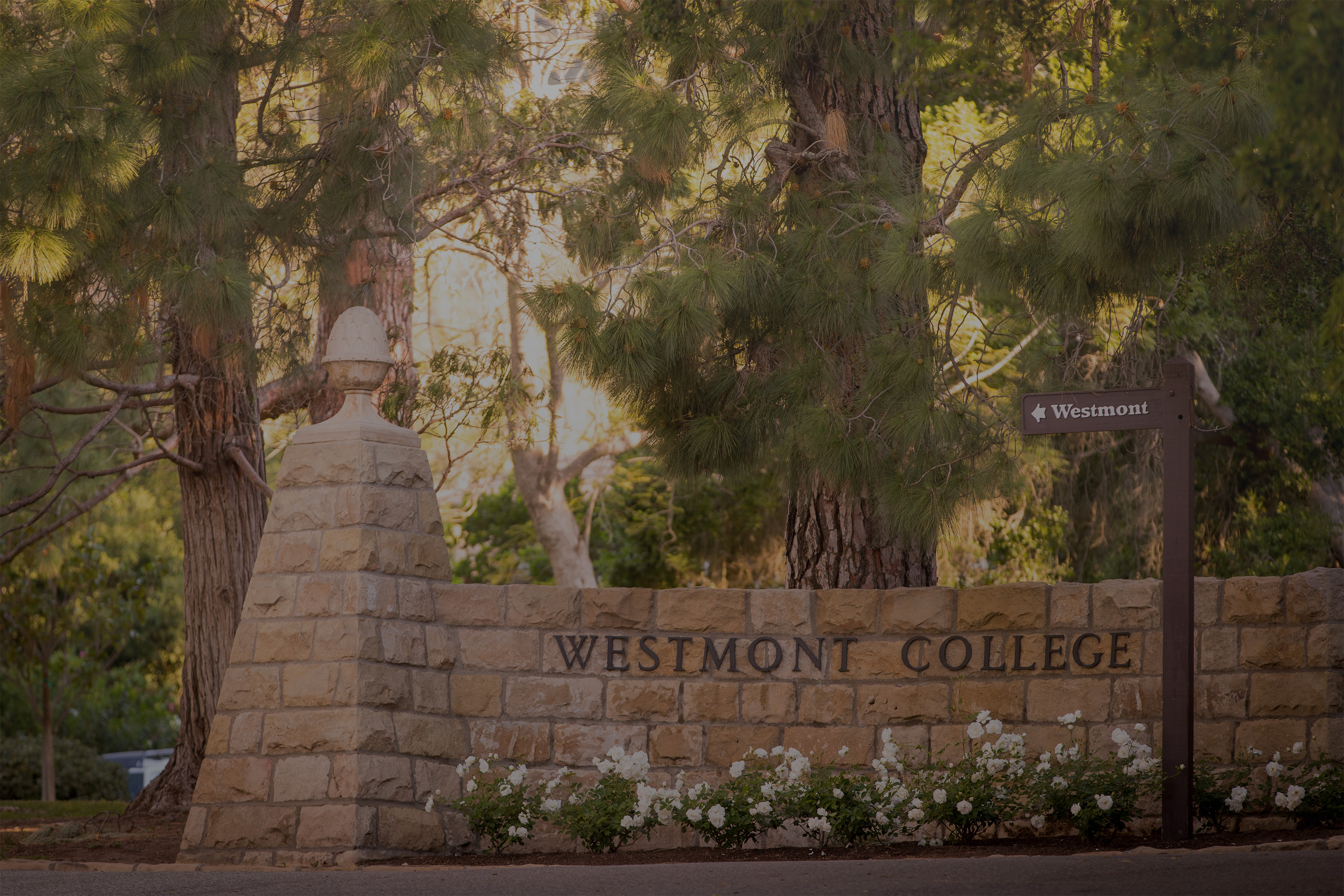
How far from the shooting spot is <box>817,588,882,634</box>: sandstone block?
6535 mm

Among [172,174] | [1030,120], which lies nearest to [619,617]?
[1030,120]

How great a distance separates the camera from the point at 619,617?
21.7 feet

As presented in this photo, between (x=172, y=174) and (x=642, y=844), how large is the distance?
4.49 metres

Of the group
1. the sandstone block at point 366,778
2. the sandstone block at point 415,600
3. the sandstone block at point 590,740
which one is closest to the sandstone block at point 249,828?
the sandstone block at point 366,778

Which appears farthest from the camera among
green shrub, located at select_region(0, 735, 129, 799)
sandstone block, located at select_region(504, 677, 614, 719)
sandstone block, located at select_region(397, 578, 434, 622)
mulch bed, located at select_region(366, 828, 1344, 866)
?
green shrub, located at select_region(0, 735, 129, 799)

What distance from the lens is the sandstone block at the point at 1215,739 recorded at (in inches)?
246

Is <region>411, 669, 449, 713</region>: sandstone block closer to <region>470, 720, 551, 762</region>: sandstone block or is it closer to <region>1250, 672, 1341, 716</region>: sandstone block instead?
<region>470, 720, 551, 762</region>: sandstone block

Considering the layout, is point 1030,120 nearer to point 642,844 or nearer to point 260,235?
point 642,844

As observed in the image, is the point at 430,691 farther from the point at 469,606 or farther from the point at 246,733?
the point at 246,733

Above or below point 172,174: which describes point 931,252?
below

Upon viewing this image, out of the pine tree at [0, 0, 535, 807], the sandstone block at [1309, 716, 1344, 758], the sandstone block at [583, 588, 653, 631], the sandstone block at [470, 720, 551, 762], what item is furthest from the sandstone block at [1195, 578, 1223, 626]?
the pine tree at [0, 0, 535, 807]

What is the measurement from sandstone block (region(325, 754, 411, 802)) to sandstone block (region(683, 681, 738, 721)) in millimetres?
1375

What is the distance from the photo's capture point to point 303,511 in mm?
6520

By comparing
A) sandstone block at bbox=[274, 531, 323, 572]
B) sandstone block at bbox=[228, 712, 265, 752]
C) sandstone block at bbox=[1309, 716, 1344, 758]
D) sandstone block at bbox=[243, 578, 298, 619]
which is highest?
sandstone block at bbox=[274, 531, 323, 572]
